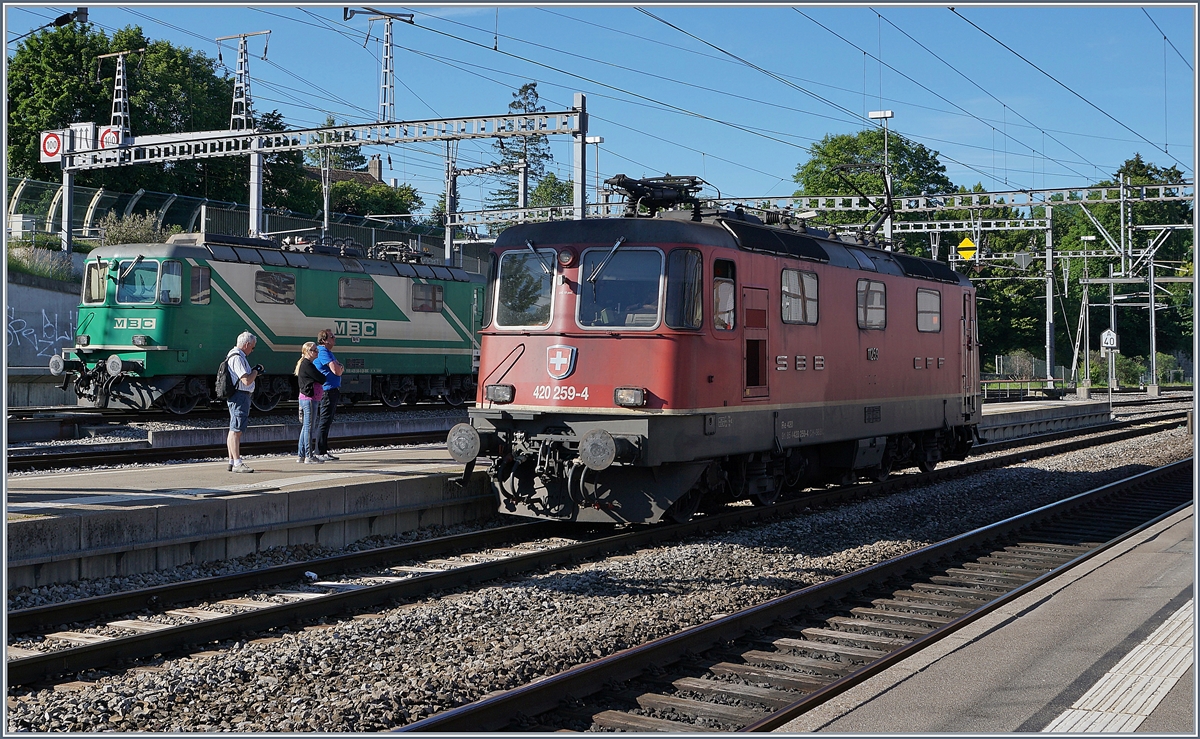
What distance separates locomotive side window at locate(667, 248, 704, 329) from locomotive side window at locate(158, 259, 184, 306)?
14703 mm

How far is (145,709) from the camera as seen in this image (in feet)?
21.0

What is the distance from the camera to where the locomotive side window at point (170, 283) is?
23188 millimetres

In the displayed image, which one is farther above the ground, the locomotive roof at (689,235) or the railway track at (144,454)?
the locomotive roof at (689,235)

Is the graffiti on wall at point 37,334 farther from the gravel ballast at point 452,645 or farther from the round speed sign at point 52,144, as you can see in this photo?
the gravel ballast at point 452,645

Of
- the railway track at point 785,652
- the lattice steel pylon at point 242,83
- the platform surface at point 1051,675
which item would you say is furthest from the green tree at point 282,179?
the platform surface at point 1051,675

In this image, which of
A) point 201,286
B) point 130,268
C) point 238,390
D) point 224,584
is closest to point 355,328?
point 201,286

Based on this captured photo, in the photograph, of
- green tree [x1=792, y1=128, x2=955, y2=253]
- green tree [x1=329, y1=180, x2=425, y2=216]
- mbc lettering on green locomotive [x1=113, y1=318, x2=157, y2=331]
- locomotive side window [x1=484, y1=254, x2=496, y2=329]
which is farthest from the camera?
green tree [x1=329, y1=180, x2=425, y2=216]

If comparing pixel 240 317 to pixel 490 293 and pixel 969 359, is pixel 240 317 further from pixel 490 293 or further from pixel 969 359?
pixel 969 359

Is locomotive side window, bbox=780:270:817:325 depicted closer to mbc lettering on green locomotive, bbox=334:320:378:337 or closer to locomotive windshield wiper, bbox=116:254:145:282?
mbc lettering on green locomotive, bbox=334:320:378:337

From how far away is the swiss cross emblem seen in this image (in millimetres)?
12336

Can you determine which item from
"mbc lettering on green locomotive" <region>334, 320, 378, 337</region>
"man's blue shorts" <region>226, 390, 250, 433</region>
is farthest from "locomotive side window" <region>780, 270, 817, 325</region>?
"mbc lettering on green locomotive" <region>334, 320, 378, 337</region>

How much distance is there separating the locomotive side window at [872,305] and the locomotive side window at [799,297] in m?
1.55

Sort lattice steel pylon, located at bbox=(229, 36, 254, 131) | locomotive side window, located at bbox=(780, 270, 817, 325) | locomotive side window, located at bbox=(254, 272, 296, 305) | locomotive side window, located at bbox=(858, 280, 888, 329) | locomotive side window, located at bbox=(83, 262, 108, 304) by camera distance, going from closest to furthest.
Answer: locomotive side window, located at bbox=(780, 270, 817, 325), locomotive side window, located at bbox=(858, 280, 888, 329), locomotive side window, located at bbox=(83, 262, 108, 304), locomotive side window, located at bbox=(254, 272, 296, 305), lattice steel pylon, located at bbox=(229, 36, 254, 131)

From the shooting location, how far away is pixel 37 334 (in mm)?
32781
